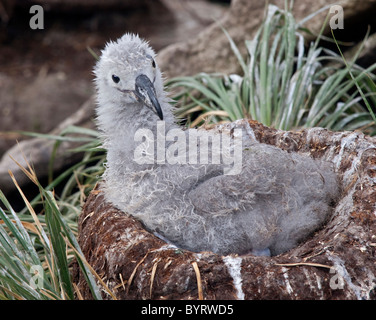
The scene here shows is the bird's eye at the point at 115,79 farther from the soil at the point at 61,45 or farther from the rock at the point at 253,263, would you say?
the soil at the point at 61,45

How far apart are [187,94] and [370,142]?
2114 millimetres

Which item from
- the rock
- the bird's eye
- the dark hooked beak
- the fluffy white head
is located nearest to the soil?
the fluffy white head

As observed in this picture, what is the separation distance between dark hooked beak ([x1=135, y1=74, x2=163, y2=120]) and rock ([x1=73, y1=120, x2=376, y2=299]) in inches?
25.9

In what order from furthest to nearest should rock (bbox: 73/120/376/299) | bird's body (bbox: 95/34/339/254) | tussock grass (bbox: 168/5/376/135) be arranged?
tussock grass (bbox: 168/5/376/135)
bird's body (bbox: 95/34/339/254)
rock (bbox: 73/120/376/299)

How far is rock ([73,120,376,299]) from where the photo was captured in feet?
8.66

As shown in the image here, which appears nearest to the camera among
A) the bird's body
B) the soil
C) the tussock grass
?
the bird's body

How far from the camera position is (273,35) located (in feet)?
17.7

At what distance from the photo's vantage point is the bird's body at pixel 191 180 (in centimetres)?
303

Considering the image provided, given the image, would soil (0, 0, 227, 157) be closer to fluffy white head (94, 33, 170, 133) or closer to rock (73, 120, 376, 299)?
fluffy white head (94, 33, 170, 133)

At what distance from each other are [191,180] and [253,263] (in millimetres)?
638

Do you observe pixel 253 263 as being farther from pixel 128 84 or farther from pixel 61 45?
pixel 61 45

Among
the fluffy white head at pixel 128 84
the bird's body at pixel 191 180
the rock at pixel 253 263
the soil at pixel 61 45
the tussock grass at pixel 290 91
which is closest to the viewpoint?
the rock at pixel 253 263

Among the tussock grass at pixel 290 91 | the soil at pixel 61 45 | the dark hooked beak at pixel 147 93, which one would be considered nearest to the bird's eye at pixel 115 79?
the dark hooked beak at pixel 147 93

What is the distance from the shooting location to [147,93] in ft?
10.3
